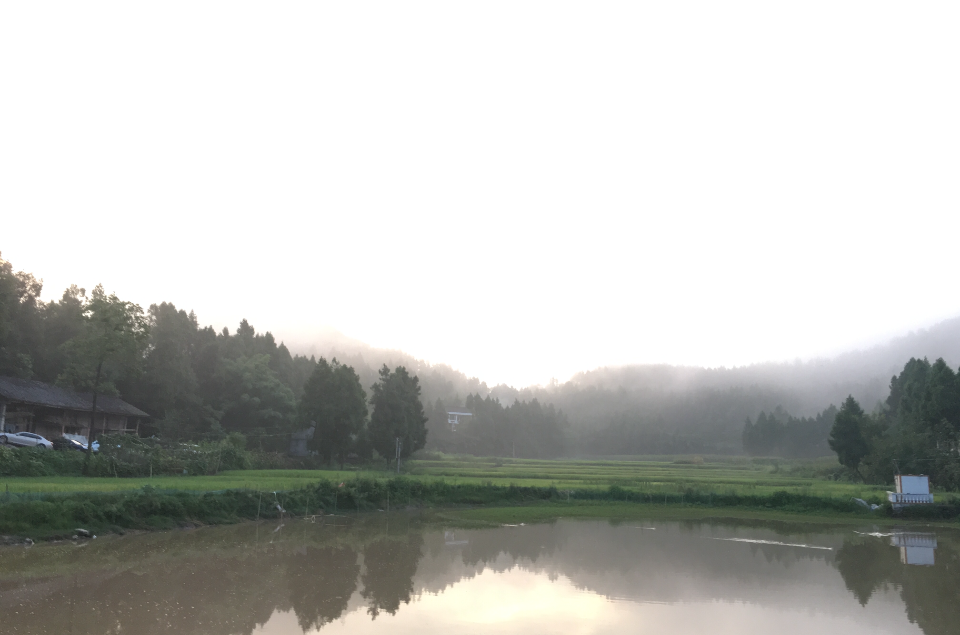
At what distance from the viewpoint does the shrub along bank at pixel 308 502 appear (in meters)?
19.7

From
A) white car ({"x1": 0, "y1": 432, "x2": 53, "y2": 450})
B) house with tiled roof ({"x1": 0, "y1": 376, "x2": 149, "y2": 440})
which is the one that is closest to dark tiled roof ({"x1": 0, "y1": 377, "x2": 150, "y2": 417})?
house with tiled roof ({"x1": 0, "y1": 376, "x2": 149, "y2": 440})

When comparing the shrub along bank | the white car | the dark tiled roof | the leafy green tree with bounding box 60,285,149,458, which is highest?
the leafy green tree with bounding box 60,285,149,458

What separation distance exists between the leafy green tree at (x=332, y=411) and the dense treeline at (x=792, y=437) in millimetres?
94407

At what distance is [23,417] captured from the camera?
1665 inches

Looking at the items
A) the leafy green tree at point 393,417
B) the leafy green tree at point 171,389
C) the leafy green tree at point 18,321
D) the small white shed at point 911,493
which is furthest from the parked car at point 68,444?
the small white shed at point 911,493

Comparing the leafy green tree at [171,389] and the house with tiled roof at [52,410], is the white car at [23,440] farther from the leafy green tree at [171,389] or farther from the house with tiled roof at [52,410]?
→ the leafy green tree at [171,389]

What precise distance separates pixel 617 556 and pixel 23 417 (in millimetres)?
37911

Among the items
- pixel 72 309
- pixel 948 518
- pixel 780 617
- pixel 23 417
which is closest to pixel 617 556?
pixel 780 617

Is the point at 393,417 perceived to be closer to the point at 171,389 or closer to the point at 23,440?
the point at 171,389

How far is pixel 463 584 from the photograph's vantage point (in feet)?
54.4

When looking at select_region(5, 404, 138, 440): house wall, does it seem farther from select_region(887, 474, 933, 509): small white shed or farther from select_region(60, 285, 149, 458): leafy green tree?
select_region(887, 474, 933, 509): small white shed

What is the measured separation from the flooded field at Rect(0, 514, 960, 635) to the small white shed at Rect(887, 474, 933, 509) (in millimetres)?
9900

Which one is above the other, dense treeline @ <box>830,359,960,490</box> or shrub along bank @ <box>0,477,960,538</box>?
dense treeline @ <box>830,359,960,490</box>

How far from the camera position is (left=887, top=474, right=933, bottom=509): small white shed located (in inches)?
1350
